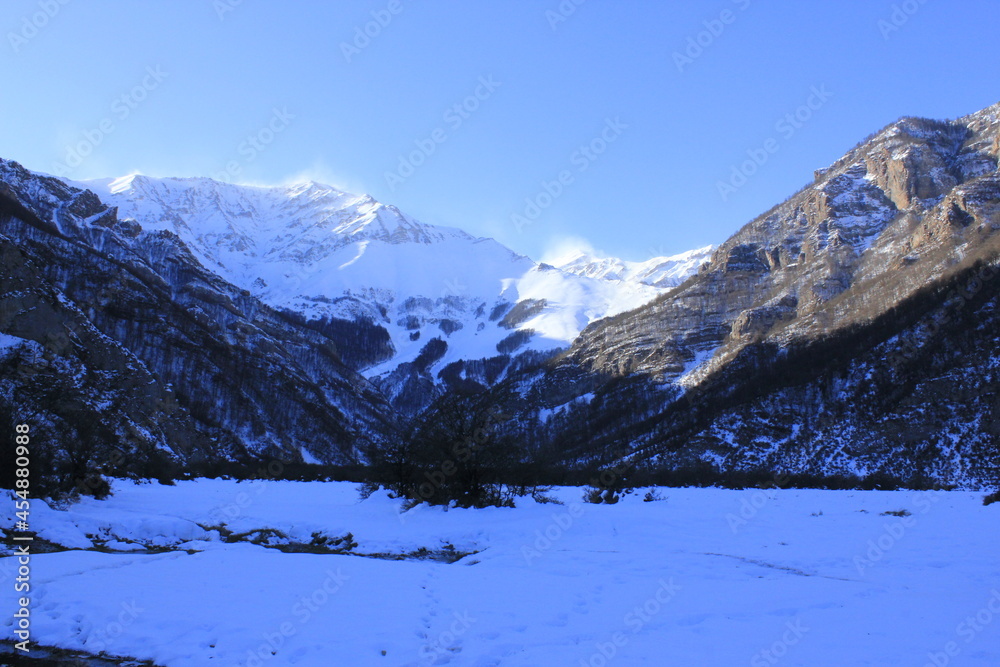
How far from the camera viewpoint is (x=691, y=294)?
148 meters

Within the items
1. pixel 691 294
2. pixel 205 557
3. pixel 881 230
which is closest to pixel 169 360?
pixel 205 557

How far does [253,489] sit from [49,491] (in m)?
16.3

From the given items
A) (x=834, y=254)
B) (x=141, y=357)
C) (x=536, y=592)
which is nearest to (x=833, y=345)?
(x=834, y=254)

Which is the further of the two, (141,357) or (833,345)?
(141,357)

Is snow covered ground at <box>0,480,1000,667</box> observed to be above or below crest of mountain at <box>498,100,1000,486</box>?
below

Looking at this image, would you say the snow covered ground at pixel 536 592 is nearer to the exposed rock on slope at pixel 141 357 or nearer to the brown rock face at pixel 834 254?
the exposed rock on slope at pixel 141 357

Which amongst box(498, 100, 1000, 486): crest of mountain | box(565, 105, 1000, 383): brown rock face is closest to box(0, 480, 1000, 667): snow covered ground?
box(498, 100, 1000, 486): crest of mountain

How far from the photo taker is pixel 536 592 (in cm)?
1088

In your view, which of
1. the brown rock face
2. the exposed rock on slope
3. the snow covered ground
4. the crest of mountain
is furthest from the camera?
the brown rock face

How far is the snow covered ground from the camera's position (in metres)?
7.81

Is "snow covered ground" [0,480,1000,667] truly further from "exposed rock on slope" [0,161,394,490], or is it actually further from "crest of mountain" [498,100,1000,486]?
"crest of mountain" [498,100,1000,486]

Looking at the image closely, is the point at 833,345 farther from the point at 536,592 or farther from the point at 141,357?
the point at 141,357

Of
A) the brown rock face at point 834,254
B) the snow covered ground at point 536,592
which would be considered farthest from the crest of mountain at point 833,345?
the snow covered ground at point 536,592

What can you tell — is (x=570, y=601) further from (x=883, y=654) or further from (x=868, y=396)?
(x=868, y=396)
